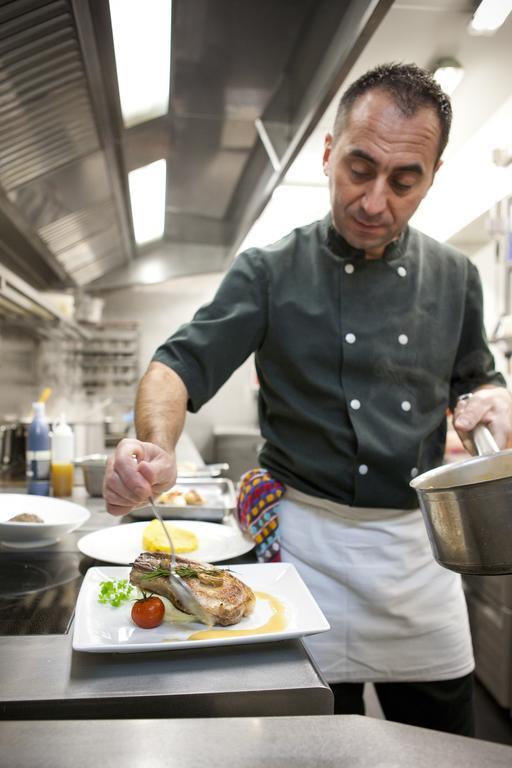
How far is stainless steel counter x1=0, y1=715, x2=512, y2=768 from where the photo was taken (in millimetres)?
602

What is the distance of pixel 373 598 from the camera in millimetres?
1379

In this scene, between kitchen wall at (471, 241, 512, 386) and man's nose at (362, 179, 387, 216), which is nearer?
man's nose at (362, 179, 387, 216)

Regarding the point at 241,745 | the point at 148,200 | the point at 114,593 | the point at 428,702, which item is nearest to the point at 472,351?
the point at 428,702

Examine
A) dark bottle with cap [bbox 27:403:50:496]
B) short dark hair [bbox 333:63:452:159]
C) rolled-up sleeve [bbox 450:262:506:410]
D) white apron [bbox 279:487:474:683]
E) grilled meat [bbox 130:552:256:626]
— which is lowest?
white apron [bbox 279:487:474:683]

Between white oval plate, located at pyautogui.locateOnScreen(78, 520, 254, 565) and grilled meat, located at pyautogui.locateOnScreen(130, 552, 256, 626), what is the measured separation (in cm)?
28

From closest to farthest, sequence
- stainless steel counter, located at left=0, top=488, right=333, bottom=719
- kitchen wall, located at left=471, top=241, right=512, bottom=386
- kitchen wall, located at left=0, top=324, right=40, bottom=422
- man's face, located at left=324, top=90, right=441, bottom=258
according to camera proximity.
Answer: stainless steel counter, located at left=0, top=488, right=333, bottom=719
man's face, located at left=324, top=90, right=441, bottom=258
kitchen wall, located at left=0, top=324, right=40, bottom=422
kitchen wall, located at left=471, top=241, right=512, bottom=386

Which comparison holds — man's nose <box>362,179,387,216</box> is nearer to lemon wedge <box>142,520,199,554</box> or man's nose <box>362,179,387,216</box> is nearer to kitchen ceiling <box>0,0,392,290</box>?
kitchen ceiling <box>0,0,392,290</box>

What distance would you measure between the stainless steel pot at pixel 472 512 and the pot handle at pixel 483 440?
0.77 ft

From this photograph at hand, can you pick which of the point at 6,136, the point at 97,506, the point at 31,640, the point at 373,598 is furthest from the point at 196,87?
the point at 31,640

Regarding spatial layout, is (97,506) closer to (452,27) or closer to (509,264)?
(452,27)

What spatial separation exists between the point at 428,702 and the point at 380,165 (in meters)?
1.17

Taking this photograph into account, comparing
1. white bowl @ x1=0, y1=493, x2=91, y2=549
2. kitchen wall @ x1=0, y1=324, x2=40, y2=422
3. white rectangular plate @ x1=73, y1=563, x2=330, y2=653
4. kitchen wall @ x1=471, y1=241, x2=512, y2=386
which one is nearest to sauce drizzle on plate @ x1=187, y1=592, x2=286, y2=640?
white rectangular plate @ x1=73, y1=563, x2=330, y2=653

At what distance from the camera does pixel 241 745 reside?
0.63 meters

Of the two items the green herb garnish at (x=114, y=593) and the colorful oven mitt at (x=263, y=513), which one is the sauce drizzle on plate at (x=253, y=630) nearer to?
the green herb garnish at (x=114, y=593)
